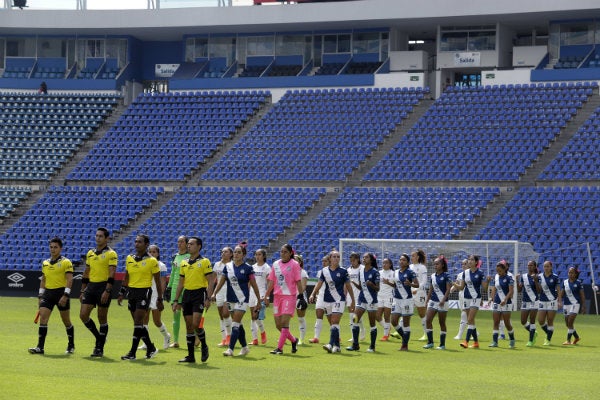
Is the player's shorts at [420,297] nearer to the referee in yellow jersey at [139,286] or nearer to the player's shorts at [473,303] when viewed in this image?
the player's shorts at [473,303]

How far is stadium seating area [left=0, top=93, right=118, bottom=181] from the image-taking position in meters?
53.0

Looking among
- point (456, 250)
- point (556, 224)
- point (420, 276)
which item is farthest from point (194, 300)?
point (556, 224)

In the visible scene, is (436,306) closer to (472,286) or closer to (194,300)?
(472,286)

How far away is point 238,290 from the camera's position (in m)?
20.9

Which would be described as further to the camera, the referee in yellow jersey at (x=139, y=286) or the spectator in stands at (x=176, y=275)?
the spectator in stands at (x=176, y=275)

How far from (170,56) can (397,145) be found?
1701cm

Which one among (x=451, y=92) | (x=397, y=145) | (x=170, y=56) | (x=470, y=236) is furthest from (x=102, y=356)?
(x=170, y=56)

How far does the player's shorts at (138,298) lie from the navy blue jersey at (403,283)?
21.3 ft

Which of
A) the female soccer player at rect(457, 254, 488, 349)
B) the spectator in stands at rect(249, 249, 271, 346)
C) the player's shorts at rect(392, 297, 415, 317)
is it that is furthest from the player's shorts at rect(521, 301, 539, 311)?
the spectator in stands at rect(249, 249, 271, 346)

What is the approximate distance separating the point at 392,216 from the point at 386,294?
62.7ft

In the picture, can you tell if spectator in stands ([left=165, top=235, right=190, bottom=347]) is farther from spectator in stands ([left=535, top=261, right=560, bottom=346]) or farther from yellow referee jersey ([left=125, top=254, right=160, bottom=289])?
spectator in stands ([left=535, top=261, right=560, bottom=346])

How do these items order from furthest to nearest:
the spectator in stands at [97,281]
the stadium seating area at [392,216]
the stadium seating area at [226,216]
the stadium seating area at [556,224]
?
the stadium seating area at [226,216], the stadium seating area at [392,216], the stadium seating area at [556,224], the spectator in stands at [97,281]

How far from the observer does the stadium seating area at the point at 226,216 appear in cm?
4603

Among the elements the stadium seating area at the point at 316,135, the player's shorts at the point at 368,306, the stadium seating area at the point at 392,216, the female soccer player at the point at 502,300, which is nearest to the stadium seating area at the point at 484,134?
the stadium seating area at the point at 392,216
